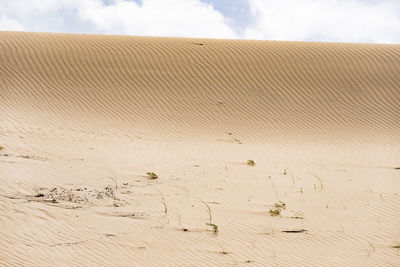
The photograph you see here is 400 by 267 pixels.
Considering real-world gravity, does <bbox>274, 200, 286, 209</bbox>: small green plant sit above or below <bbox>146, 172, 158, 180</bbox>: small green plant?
below

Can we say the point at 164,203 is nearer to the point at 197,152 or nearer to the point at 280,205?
the point at 280,205

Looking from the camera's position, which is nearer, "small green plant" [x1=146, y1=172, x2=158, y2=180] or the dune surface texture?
the dune surface texture

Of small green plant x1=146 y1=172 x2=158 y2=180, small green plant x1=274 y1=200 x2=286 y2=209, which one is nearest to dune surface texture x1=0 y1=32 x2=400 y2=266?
small green plant x1=274 y1=200 x2=286 y2=209

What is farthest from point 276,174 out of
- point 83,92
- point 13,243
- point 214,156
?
point 83,92

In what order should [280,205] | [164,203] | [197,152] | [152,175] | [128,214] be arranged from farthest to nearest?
[197,152]
[152,175]
[280,205]
[164,203]
[128,214]

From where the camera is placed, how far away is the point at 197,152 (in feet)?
38.1

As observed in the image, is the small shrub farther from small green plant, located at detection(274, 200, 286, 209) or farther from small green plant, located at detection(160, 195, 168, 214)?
small green plant, located at detection(160, 195, 168, 214)

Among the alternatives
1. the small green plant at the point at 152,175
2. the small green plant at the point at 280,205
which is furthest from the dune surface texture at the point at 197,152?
the small green plant at the point at 152,175

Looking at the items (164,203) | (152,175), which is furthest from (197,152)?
(164,203)

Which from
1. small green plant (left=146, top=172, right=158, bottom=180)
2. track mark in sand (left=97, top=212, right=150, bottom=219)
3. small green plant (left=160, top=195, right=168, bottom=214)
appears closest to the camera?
track mark in sand (left=97, top=212, right=150, bottom=219)

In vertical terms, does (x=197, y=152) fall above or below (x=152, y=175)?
above

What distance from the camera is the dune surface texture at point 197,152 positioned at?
5.47 metres

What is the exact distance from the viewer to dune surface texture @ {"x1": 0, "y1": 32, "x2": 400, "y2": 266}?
547cm

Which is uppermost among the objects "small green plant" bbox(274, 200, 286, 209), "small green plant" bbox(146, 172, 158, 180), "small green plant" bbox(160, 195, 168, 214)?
"small green plant" bbox(146, 172, 158, 180)
